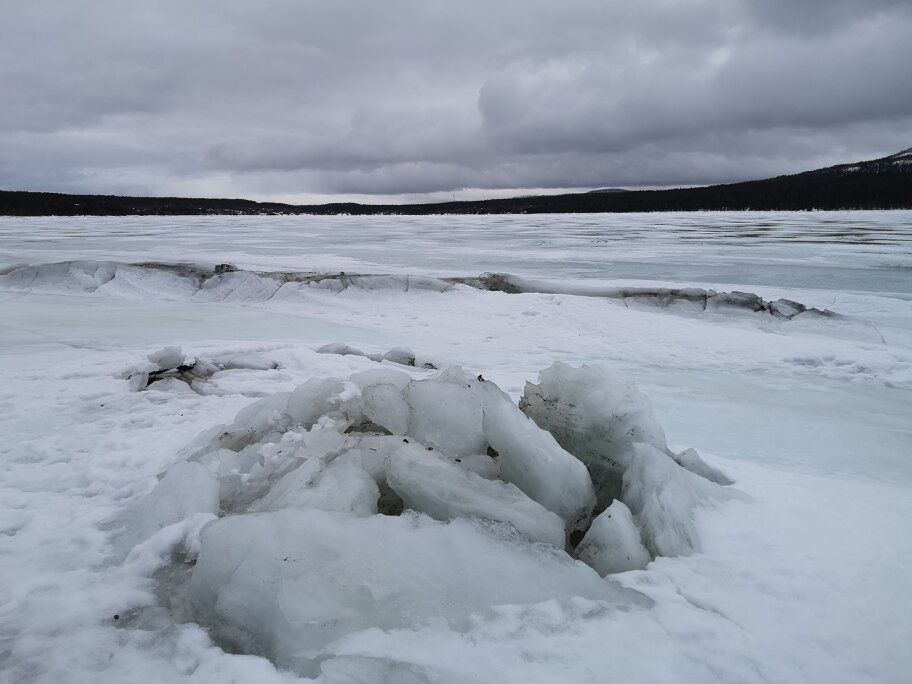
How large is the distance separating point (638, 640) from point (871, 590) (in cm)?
92

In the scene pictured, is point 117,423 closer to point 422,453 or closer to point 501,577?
point 422,453

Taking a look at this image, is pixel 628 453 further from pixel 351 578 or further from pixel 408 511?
pixel 351 578

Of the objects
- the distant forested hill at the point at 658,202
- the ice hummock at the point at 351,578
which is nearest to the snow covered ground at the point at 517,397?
the ice hummock at the point at 351,578

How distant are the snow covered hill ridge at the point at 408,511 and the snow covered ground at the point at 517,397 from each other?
61 mm

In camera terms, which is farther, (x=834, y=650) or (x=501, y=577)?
(x=501, y=577)

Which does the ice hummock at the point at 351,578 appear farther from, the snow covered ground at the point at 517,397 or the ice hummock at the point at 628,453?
the ice hummock at the point at 628,453

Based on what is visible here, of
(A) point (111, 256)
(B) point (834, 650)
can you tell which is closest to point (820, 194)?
(A) point (111, 256)

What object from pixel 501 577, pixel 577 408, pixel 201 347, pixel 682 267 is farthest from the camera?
pixel 682 267

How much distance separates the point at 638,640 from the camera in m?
1.81

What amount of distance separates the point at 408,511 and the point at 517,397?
2.07 metres

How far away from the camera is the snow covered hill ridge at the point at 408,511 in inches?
73.0

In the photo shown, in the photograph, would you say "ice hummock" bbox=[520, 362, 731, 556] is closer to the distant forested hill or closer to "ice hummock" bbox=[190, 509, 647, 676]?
"ice hummock" bbox=[190, 509, 647, 676]

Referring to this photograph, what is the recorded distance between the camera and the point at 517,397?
418 centimetres

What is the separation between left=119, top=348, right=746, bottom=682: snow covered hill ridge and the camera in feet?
6.08
